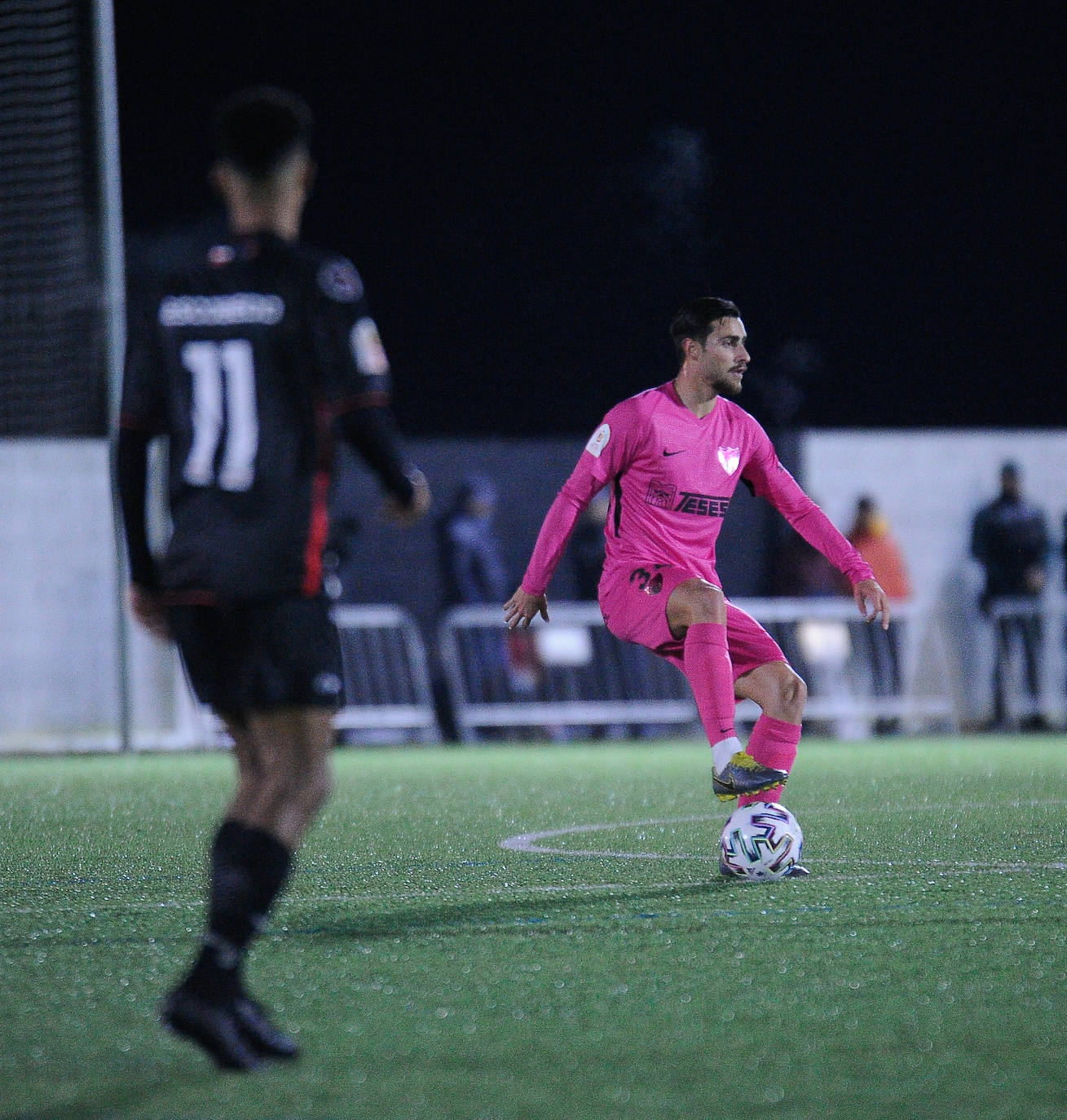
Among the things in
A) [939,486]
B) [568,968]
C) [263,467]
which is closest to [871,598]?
[568,968]

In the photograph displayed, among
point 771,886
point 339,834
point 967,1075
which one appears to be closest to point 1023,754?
point 339,834

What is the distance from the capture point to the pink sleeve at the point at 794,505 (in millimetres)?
7090

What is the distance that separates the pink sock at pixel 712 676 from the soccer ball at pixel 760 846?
1.24 feet

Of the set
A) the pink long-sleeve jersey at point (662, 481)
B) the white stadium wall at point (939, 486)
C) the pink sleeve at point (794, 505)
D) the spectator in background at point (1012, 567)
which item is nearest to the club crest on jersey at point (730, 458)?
Answer: the pink long-sleeve jersey at point (662, 481)

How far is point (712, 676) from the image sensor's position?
6434mm

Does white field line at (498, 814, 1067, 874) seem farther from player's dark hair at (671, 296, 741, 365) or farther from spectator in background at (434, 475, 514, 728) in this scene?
spectator in background at (434, 475, 514, 728)

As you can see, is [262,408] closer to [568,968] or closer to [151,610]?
[151,610]

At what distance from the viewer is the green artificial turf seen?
123 inches

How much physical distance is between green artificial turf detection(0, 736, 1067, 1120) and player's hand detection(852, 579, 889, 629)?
2.85ft

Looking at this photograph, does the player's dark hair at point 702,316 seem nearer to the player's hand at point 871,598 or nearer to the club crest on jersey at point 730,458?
the club crest on jersey at point 730,458

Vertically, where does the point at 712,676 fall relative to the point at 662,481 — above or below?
below

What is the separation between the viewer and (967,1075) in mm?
3219

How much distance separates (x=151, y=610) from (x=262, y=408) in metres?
0.52

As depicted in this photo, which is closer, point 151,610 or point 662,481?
point 151,610
